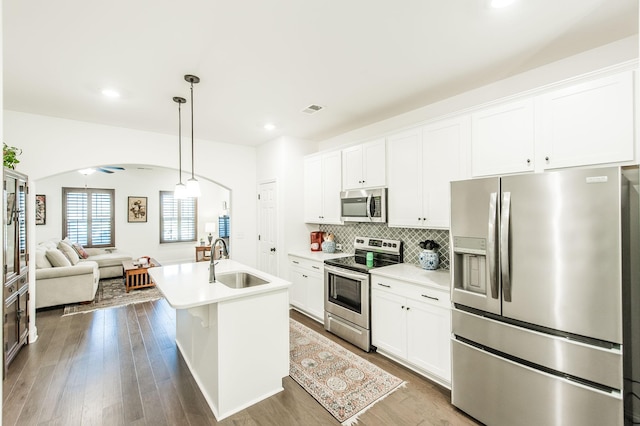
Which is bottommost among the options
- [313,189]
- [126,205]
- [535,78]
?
[126,205]

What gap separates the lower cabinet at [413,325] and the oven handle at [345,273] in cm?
14

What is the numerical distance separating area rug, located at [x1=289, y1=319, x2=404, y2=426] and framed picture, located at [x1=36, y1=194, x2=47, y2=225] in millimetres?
7026

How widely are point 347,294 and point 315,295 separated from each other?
2.45 ft

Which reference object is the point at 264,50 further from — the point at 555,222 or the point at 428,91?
the point at 555,222

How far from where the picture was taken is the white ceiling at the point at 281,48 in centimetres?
204

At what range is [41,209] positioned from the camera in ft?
23.3

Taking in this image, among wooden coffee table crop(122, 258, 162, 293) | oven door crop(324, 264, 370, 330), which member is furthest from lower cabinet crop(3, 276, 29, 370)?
oven door crop(324, 264, 370, 330)

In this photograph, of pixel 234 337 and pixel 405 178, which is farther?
pixel 405 178

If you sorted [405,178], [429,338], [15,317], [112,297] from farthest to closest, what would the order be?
[112,297] < [405,178] < [15,317] < [429,338]

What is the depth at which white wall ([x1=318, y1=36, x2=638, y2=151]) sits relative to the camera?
2.37 meters

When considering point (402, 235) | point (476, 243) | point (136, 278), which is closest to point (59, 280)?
point (136, 278)

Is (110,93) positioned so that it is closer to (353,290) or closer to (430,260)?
(353,290)

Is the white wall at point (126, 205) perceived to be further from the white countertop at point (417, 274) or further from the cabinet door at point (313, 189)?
the white countertop at point (417, 274)

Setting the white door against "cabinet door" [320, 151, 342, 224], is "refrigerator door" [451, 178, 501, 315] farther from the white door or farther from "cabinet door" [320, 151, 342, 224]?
the white door
